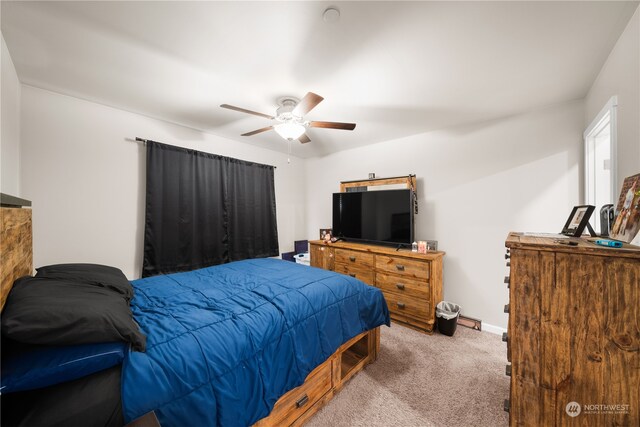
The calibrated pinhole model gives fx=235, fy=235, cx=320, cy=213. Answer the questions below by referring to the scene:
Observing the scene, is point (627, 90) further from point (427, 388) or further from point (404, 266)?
point (427, 388)

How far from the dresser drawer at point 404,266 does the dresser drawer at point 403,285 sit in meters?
0.06

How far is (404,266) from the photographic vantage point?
9.31ft

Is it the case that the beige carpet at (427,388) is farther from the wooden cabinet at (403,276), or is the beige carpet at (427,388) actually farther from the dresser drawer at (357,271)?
the dresser drawer at (357,271)

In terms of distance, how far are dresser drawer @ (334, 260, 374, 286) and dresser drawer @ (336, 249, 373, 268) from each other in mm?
51

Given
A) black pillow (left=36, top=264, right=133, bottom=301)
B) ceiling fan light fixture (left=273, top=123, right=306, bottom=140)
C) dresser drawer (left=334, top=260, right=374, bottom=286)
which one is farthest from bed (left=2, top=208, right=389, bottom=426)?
ceiling fan light fixture (left=273, top=123, right=306, bottom=140)

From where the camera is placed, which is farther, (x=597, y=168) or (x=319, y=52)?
(x=597, y=168)

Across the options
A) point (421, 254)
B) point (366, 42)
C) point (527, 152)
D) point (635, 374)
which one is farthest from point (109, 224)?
point (527, 152)

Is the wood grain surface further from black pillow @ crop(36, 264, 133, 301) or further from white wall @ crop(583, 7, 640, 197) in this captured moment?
white wall @ crop(583, 7, 640, 197)

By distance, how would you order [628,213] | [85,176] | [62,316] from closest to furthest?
[62,316]
[628,213]
[85,176]

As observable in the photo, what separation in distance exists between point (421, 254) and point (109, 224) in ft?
11.5

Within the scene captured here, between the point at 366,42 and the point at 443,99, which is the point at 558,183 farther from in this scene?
the point at 366,42

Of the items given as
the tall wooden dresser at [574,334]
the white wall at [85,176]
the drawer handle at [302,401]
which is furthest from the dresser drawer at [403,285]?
the white wall at [85,176]

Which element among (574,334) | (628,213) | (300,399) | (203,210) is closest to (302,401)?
(300,399)

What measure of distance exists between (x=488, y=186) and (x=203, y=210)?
3.58m
